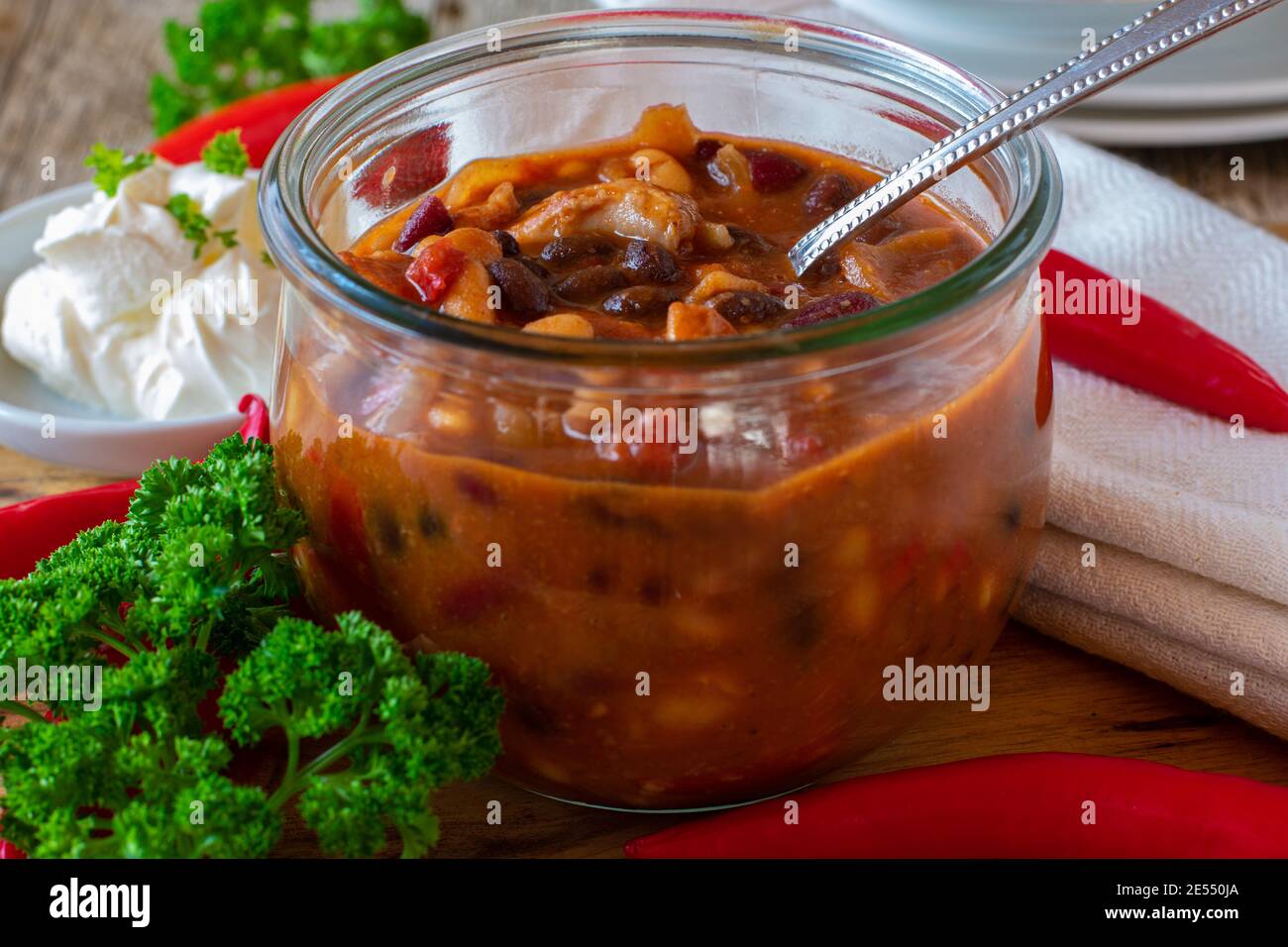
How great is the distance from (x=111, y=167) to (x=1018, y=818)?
1.99 meters

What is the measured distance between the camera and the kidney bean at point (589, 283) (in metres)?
1.84

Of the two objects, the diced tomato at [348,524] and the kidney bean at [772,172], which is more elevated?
the kidney bean at [772,172]

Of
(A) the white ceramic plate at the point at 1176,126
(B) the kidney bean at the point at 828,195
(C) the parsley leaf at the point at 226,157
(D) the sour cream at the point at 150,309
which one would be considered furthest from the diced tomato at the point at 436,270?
(A) the white ceramic plate at the point at 1176,126

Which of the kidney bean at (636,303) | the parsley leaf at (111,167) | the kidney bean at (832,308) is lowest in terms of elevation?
the kidney bean at (832,308)

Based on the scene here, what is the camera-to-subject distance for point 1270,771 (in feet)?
6.39

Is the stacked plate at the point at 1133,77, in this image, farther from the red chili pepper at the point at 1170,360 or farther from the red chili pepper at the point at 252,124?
the red chili pepper at the point at 252,124

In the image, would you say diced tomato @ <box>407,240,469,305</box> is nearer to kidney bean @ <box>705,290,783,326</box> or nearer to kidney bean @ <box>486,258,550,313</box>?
kidney bean @ <box>486,258,550,313</box>

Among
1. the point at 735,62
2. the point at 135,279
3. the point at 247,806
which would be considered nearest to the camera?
the point at 247,806

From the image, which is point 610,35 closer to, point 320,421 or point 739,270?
point 739,270

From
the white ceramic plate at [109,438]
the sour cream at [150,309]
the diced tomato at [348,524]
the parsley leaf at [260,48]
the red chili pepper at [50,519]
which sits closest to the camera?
the diced tomato at [348,524]

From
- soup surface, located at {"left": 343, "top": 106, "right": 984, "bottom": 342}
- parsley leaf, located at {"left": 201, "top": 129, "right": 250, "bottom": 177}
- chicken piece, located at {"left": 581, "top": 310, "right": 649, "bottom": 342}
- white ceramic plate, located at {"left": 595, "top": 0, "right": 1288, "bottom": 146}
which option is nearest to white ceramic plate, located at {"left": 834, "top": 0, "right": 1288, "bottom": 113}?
white ceramic plate, located at {"left": 595, "top": 0, "right": 1288, "bottom": 146}

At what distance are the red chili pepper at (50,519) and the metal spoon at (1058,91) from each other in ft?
3.13
